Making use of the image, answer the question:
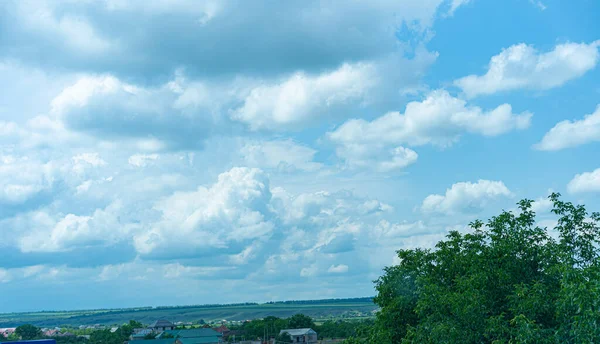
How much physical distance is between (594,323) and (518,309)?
4.56 metres

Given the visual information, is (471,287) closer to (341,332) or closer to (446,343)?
(446,343)

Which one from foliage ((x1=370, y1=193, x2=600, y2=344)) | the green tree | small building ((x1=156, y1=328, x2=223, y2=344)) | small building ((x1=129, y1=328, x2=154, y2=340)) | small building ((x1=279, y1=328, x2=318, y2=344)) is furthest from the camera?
small building ((x1=129, y1=328, x2=154, y2=340))

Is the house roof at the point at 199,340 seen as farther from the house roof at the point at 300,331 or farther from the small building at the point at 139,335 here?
the small building at the point at 139,335

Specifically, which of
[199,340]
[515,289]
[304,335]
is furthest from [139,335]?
[515,289]

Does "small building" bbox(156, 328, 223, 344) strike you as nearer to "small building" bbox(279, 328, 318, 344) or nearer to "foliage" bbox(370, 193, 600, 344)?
"small building" bbox(279, 328, 318, 344)

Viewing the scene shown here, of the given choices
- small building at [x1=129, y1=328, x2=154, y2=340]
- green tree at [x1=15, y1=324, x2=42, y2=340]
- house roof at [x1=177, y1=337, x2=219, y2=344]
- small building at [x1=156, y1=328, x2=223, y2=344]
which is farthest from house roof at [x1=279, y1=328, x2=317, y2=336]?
green tree at [x1=15, y1=324, x2=42, y2=340]

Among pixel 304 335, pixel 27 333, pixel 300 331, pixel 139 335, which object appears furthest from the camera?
pixel 139 335

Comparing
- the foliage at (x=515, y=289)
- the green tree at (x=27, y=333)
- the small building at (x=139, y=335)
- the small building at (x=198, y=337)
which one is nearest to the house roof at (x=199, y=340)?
the small building at (x=198, y=337)

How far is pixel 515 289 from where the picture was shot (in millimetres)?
27594

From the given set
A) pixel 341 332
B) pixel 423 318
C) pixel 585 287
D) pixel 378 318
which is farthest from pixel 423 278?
pixel 341 332

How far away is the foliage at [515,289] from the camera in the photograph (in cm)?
2378

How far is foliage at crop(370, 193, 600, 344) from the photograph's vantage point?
23.8 metres

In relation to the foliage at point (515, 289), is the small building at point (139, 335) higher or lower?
lower

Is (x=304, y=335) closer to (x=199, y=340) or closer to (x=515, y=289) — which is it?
(x=199, y=340)
